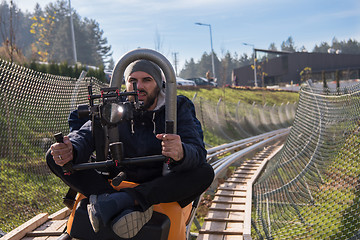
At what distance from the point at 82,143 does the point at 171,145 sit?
70 centimetres

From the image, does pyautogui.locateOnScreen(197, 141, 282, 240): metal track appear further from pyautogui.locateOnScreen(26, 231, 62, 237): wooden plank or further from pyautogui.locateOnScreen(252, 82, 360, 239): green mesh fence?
pyautogui.locateOnScreen(26, 231, 62, 237): wooden plank

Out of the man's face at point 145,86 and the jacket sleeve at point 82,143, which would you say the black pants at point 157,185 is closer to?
the jacket sleeve at point 82,143

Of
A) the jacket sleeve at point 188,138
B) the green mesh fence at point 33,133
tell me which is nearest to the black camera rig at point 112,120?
the jacket sleeve at point 188,138

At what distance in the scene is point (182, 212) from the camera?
240cm

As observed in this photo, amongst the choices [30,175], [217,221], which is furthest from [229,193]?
[30,175]

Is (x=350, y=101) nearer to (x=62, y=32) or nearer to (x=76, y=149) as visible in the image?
(x=76, y=149)

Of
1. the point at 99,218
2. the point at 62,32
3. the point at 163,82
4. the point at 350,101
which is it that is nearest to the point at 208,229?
the point at 163,82

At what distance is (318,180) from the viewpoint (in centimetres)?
504

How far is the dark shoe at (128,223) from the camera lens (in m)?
1.96

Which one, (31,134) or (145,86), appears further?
(31,134)

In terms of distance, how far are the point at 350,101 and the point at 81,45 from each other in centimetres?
6556

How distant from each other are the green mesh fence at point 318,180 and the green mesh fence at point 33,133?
2.72m

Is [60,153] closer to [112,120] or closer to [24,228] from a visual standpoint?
[112,120]

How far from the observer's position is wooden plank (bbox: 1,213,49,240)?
319cm
